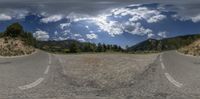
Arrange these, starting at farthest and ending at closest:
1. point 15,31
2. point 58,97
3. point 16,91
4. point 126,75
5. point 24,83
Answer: point 15,31, point 126,75, point 24,83, point 16,91, point 58,97

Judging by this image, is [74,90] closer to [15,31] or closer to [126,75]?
[126,75]

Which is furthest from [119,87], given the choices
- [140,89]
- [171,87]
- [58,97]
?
[58,97]

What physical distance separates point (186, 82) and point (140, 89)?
7.51ft

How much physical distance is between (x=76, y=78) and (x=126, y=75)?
1673 millimetres

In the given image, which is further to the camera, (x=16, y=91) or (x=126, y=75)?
(x=126, y=75)

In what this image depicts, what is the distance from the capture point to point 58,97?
28.8ft

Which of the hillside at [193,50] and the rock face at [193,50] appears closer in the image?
the rock face at [193,50]

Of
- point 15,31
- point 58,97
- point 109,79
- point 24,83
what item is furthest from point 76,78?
point 15,31

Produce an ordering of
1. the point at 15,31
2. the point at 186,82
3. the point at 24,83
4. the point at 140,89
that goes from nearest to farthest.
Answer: the point at 140,89
the point at 24,83
the point at 186,82
the point at 15,31

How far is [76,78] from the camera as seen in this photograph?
12.4 meters

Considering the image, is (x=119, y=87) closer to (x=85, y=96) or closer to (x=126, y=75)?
(x=85, y=96)

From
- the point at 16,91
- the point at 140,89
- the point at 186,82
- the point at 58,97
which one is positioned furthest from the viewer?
the point at 186,82

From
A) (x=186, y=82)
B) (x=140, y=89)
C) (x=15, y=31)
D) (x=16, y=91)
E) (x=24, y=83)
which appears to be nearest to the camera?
(x=16, y=91)

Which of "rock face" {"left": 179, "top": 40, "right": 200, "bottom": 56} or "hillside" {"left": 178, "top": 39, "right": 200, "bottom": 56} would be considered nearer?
"rock face" {"left": 179, "top": 40, "right": 200, "bottom": 56}
